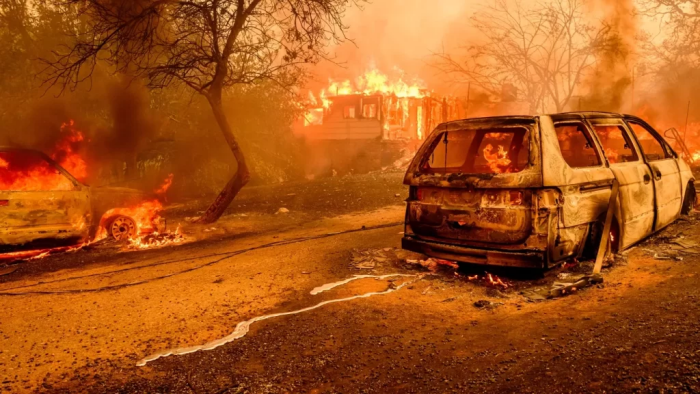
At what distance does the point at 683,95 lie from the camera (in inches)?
1080

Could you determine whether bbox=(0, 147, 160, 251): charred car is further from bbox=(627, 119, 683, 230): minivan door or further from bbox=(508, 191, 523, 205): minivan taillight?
bbox=(627, 119, 683, 230): minivan door

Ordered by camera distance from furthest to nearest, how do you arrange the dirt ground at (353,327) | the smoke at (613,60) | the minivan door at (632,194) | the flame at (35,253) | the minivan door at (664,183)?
1. the smoke at (613,60)
2. the flame at (35,253)
3. the minivan door at (664,183)
4. the minivan door at (632,194)
5. the dirt ground at (353,327)

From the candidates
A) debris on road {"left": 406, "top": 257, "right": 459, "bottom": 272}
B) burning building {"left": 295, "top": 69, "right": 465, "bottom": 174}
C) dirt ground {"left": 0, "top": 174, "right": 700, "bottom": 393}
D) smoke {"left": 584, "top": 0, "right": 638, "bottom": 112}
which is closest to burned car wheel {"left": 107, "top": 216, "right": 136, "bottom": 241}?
dirt ground {"left": 0, "top": 174, "right": 700, "bottom": 393}

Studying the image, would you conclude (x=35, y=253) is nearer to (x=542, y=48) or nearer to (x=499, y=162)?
(x=499, y=162)

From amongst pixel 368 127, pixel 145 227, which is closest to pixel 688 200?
pixel 145 227

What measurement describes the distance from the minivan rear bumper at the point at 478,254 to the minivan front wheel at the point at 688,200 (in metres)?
4.07

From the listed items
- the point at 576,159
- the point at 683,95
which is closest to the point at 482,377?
the point at 576,159

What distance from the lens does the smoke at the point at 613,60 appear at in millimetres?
19391

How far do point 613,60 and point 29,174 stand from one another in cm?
2264

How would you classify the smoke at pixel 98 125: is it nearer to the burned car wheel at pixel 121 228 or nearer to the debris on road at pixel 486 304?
the burned car wheel at pixel 121 228

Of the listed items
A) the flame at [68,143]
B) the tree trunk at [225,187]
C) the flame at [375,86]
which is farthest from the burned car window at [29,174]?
the flame at [375,86]

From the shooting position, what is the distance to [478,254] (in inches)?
172

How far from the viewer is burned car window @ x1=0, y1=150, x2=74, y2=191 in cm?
699

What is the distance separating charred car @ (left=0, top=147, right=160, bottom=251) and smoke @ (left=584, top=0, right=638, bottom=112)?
749 inches
